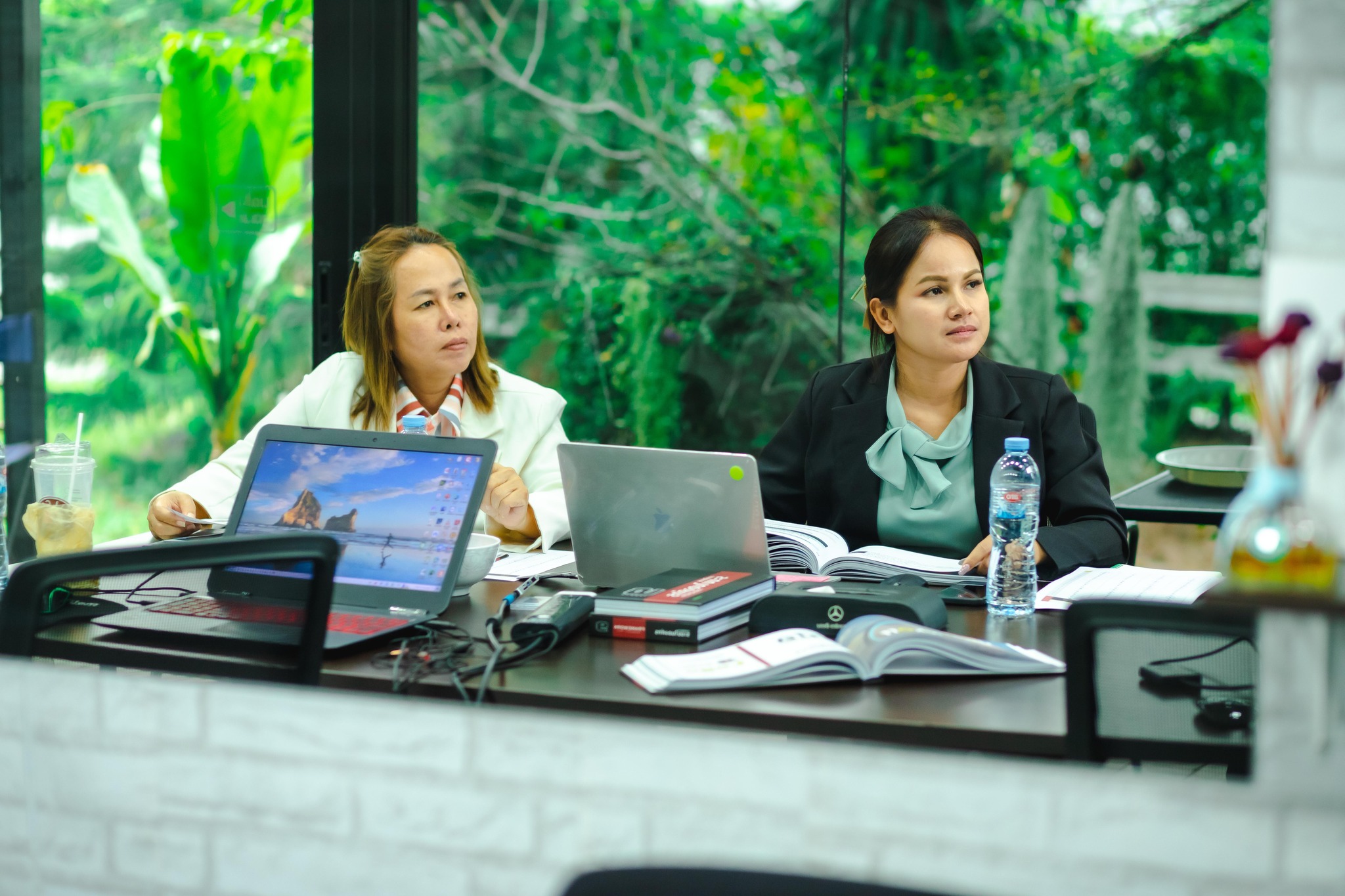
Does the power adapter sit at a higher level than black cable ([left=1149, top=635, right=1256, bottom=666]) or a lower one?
lower

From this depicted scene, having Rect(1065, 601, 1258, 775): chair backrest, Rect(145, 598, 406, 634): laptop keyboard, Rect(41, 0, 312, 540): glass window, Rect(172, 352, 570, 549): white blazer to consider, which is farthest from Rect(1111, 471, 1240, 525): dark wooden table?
Rect(41, 0, 312, 540): glass window

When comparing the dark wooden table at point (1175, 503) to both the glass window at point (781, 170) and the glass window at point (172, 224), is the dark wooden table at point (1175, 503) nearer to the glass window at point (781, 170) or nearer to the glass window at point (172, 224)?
the glass window at point (781, 170)

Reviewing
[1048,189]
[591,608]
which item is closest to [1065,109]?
[1048,189]

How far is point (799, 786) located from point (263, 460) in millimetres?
988

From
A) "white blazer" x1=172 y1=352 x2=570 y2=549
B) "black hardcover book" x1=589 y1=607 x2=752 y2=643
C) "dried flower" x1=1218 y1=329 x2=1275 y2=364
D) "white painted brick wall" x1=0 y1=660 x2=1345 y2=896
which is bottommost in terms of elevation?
"white painted brick wall" x1=0 y1=660 x2=1345 y2=896

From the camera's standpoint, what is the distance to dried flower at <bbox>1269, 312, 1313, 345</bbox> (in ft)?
2.75

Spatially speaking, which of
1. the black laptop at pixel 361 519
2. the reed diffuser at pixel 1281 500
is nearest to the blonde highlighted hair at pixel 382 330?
the black laptop at pixel 361 519

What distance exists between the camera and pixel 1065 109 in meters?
3.71

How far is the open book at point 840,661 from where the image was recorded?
1.25 m

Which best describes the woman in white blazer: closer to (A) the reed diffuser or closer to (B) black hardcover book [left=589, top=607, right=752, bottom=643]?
(B) black hardcover book [left=589, top=607, right=752, bottom=643]

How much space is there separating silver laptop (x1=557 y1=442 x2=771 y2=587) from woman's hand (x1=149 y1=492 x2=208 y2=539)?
75 cm

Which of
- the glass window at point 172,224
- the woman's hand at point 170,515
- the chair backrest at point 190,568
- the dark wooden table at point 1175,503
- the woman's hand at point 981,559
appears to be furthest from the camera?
the glass window at point 172,224

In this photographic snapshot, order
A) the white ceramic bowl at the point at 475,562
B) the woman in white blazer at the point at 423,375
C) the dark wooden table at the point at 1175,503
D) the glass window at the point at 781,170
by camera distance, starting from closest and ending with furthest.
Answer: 1. the white ceramic bowl at the point at 475,562
2. the woman in white blazer at the point at 423,375
3. the dark wooden table at the point at 1175,503
4. the glass window at the point at 781,170

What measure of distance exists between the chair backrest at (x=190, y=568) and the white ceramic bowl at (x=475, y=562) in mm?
317
